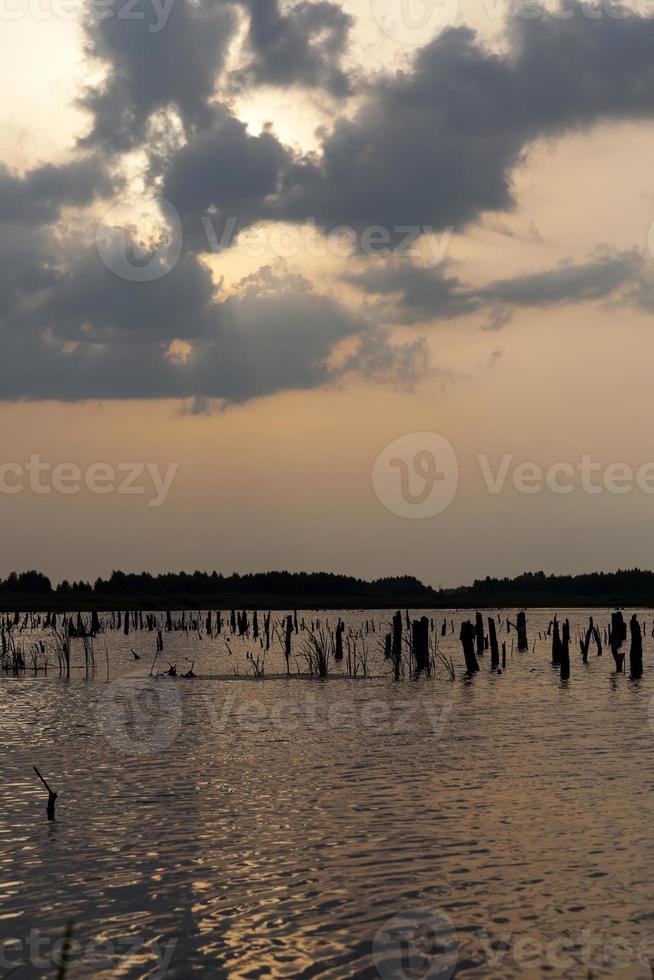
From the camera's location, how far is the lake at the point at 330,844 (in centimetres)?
894

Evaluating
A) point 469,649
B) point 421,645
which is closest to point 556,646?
point 469,649

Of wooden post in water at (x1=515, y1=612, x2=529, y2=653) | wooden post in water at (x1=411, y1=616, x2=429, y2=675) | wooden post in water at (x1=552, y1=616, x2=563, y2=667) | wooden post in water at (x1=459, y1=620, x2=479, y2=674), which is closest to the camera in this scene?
wooden post in water at (x1=459, y1=620, x2=479, y2=674)

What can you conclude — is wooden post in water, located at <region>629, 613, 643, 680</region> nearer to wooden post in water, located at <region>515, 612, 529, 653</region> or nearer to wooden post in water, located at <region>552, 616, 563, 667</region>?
wooden post in water, located at <region>552, 616, 563, 667</region>

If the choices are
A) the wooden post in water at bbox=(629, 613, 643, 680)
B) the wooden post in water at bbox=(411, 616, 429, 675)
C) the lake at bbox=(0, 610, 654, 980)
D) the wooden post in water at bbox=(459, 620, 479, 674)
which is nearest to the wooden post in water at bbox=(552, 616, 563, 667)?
the wooden post in water at bbox=(459, 620, 479, 674)

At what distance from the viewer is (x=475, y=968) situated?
27.8ft

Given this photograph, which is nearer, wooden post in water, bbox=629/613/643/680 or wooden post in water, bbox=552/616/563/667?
wooden post in water, bbox=629/613/643/680

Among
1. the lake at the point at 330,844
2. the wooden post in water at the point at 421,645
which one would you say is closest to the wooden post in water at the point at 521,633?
the wooden post in water at the point at 421,645

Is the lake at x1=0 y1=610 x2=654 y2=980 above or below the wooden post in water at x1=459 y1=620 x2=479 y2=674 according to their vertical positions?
below

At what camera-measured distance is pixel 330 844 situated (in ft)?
41.0

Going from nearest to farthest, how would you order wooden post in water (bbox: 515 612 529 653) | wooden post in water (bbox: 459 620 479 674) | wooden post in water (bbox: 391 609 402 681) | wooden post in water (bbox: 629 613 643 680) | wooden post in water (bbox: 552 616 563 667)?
wooden post in water (bbox: 629 613 643 680)
wooden post in water (bbox: 391 609 402 681)
wooden post in water (bbox: 459 620 479 674)
wooden post in water (bbox: 552 616 563 667)
wooden post in water (bbox: 515 612 529 653)

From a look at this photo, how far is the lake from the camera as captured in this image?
8938mm

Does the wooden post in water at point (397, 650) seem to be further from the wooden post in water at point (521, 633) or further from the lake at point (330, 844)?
the lake at point (330, 844)

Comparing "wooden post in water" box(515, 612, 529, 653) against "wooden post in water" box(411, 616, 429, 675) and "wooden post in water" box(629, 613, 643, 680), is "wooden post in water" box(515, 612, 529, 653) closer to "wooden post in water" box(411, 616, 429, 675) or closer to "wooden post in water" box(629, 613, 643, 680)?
"wooden post in water" box(411, 616, 429, 675)

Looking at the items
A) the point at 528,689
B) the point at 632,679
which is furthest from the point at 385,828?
the point at 632,679
